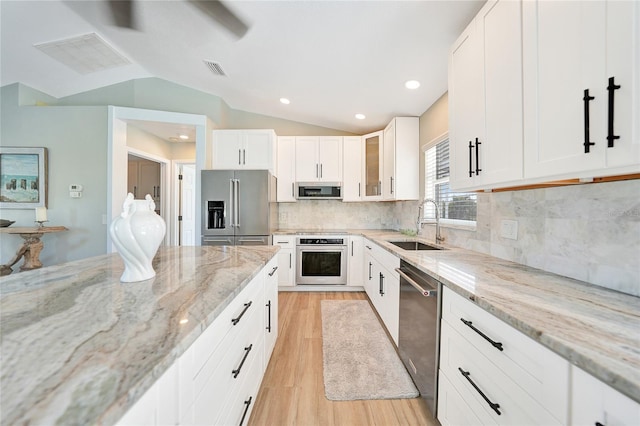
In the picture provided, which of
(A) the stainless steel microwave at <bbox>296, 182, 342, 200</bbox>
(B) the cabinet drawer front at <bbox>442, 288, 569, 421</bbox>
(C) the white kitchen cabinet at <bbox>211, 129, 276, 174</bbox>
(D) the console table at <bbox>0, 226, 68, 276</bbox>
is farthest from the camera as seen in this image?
(A) the stainless steel microwave at <bbox>296, 182, 342, 200</bbox>

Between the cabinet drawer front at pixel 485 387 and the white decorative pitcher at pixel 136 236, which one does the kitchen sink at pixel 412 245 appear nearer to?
the cabinet drawer front at pixel 485 387

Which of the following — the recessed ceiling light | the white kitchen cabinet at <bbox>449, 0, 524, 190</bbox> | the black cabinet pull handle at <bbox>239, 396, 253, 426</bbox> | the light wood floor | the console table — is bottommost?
the light wood floor

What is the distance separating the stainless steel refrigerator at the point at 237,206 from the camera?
3299 mm

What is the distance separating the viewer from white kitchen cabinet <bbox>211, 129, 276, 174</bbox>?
3561mm

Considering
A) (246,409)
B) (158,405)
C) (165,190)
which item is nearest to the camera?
(158,405)

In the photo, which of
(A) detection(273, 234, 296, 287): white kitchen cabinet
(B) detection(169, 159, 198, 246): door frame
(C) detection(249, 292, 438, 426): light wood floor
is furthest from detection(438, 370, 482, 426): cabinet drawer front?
(B) detection(169, 159, 198, 246): door frame

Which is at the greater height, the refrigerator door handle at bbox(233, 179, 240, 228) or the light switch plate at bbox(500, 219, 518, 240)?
the refrigerator door handle at bbox(233, 179, 240, 228)

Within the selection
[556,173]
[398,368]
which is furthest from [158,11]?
[398,368]

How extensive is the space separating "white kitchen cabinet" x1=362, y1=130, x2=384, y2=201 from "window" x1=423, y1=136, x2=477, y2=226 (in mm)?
729

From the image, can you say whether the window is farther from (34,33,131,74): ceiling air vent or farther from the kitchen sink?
(34,33,131,74): ceiling air vent

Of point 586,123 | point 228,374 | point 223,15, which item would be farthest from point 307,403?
point 223,15

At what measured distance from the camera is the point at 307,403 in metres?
1.54

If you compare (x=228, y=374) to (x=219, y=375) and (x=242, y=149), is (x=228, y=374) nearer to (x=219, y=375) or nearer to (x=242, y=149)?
(x=219, y=375)

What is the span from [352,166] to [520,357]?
10.7ft
